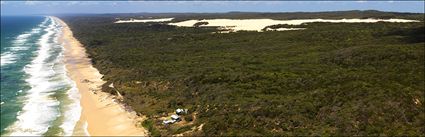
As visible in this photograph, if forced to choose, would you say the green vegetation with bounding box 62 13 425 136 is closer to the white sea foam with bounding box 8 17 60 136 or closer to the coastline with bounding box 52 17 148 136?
the coastline with bounding box 52 17 148 136

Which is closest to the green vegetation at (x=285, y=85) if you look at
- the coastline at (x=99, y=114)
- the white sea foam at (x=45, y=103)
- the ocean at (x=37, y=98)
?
the coastline at (x=99, y=114)

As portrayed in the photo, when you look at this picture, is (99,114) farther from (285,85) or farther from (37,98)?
(285,85)

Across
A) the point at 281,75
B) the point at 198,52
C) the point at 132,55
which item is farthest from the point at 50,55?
the point at 281,75

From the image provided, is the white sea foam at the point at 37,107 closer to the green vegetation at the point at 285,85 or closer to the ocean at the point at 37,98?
the ocean at the point at 37,98

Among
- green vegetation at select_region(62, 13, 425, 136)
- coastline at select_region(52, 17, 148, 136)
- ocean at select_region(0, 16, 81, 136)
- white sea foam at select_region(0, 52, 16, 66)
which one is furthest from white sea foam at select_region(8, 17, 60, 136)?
white sea foam at select_region(0, 52, 16, 66)

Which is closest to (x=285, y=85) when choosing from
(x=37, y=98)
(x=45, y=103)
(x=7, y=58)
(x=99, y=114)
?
(x=99, y=114)

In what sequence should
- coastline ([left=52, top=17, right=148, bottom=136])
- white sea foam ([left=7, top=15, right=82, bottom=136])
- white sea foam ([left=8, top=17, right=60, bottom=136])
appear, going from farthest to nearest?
white sea foam ([left=7, top=15, right=82, bottom=136]) < white sea foam ([left=8, top=17, right=60, bottom=136]) < coastline ([left=52, top=17, right=148, bottom=136])
